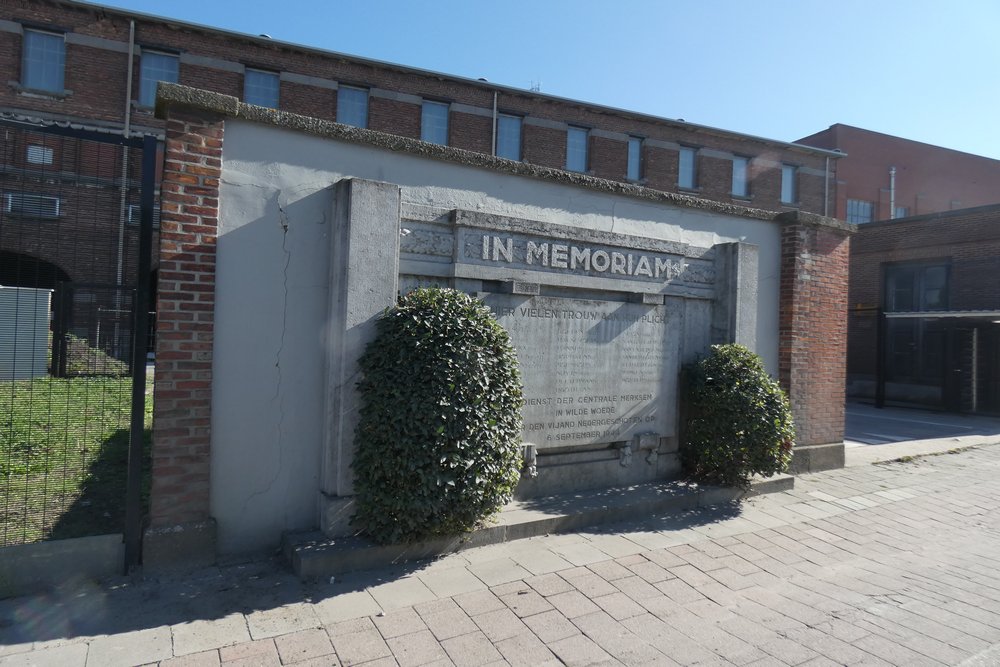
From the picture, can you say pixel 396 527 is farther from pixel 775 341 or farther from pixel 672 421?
pixel 775 341

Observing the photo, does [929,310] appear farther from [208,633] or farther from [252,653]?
[208,633]

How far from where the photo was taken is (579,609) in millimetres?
3586

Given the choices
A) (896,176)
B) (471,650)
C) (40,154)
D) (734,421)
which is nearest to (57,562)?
(471,650)

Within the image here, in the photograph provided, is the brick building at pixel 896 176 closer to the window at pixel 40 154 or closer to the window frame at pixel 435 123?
the window frame at pixel 435 123

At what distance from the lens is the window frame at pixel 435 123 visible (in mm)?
21672

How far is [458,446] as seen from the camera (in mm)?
3932

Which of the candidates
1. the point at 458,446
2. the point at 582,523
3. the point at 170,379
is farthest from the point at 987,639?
the point at 170,379

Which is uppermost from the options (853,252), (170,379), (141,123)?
(141,123)

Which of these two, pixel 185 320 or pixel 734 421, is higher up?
pixel 185 320

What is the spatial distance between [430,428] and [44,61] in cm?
2150

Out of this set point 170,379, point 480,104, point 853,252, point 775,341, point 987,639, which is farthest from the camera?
point 480,104

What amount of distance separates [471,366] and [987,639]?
3521 millimetres

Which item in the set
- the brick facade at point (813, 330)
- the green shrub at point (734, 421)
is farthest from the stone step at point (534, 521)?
the brick facade at point (813, 330)

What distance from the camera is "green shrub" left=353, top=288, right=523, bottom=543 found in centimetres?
391
